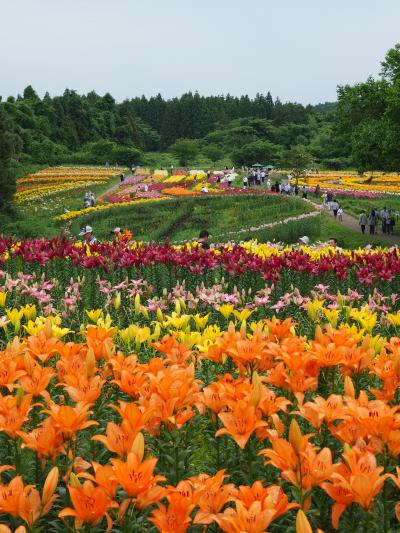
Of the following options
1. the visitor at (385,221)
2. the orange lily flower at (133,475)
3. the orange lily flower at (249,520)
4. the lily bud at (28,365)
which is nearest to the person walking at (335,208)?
the visitor at (385,221)

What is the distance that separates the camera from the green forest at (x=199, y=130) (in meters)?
25.4

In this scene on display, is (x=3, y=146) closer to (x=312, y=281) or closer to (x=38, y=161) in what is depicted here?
(x=312, y=281)

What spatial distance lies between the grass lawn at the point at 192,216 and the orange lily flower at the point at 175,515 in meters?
24.4

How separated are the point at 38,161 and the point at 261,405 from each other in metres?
62.6

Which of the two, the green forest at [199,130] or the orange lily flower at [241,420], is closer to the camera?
the orange lily flower at [241,420]

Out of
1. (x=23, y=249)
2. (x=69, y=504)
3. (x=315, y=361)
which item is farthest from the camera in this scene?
(x=23, y=249)

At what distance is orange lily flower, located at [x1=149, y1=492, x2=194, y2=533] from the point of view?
196 cm

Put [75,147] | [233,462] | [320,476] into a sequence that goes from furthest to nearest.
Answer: [75,147] < [233,462] < [320,476]

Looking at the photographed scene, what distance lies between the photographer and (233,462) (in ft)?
9.78

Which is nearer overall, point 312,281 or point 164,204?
point 312,281

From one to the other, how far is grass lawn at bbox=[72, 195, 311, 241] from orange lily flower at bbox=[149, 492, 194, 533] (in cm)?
2438

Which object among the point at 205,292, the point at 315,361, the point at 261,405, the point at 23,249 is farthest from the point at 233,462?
the point at 23,249

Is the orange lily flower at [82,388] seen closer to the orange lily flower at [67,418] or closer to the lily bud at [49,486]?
the orange lily flower at [67,418]

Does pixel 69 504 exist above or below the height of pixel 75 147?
below
